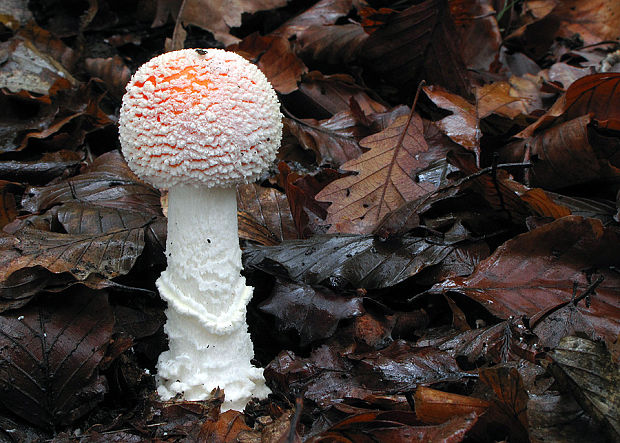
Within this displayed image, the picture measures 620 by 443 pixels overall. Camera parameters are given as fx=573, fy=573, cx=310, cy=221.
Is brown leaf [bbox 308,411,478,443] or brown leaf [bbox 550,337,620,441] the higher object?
brown leaf [bbox 550,337,620,441]

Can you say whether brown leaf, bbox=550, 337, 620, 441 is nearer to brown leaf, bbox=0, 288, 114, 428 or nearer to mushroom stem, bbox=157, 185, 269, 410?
mushroom stem, bbox=157, 185, 269, 410

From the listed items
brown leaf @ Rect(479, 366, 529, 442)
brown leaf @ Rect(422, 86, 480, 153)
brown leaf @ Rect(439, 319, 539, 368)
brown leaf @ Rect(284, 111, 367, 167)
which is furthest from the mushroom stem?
brown leaf @ Rect(422, 86, 480, 153)

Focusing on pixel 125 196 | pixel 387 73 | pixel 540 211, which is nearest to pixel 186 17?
pixel 387 73

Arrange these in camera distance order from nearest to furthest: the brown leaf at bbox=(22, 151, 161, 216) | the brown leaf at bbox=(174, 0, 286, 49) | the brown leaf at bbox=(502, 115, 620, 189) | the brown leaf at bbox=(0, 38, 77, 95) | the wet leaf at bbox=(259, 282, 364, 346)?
the wet leaf at bbox=(259, 282, 364, 346)
the brown leaf at bbox=(502, 115, 620, 189)
the brown leaf at bbox=(22, 151, 161, 216)
the brown leaf at bbox=(0, 38, 77, 95)
the brown leaf at bbox=(174, 0, 286, 49)

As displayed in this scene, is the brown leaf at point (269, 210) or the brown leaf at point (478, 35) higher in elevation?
the brown leaf at point (478, 35)

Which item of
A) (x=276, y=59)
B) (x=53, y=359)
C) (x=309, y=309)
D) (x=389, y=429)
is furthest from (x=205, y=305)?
(x=276, y=59)

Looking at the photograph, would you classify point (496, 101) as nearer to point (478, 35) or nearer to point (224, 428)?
point (478, 35)

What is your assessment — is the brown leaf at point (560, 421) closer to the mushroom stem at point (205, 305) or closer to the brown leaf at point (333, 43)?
the mushroom stem at point (205, 305)

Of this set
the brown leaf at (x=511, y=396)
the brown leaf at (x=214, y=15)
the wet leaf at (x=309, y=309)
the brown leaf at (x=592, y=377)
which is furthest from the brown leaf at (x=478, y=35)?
the brown leaf at (x=511, y=396)
